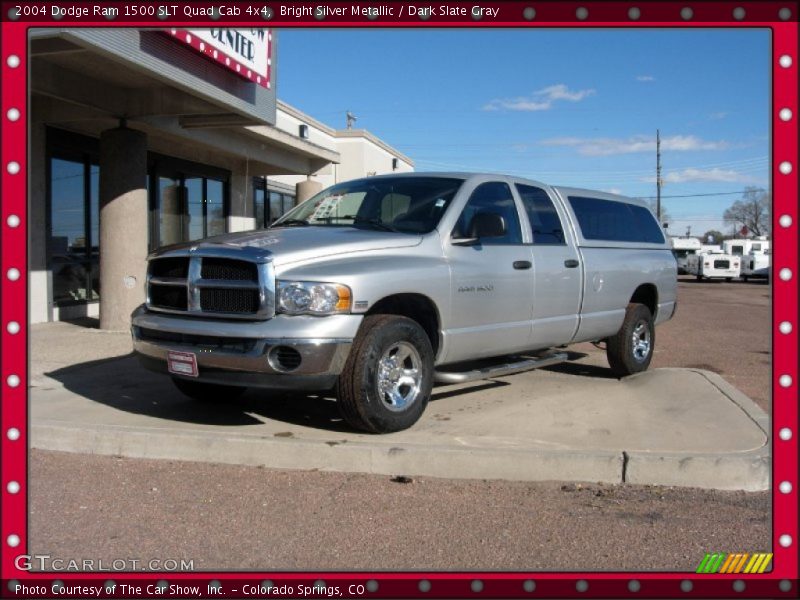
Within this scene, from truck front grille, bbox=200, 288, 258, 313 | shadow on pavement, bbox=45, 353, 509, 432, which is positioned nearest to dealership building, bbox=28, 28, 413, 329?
shadow on pavement, bbox=45, 353, 509, 432

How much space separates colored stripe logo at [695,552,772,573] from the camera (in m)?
3.21

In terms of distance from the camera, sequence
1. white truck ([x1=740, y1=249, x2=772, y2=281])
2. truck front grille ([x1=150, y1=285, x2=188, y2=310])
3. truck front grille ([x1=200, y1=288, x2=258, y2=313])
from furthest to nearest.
Answer: white truck ([x1=740, y1=249, x2=772, y2=281])
truck front grille ([x1=150, y1=285, x2=188, y2=310])
truck front grille ([x1=200, y1=288, x2=258, y2=313])

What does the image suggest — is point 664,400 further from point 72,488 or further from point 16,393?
point 16,393

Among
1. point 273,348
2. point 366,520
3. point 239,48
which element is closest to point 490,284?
point 273,348

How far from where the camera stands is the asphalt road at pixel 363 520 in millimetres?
3537

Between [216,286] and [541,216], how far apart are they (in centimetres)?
314

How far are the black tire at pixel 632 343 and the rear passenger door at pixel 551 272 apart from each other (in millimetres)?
996

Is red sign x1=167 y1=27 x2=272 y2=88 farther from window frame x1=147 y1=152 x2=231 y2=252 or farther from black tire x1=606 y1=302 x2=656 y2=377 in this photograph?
black tire x1=606 y1=302 x2=656 y2=377

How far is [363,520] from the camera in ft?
13.1

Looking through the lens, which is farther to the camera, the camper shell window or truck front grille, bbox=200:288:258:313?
the camper shell window

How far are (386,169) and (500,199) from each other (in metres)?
27.4

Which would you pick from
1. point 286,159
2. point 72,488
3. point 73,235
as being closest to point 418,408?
point 72,488

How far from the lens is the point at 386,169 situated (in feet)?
109

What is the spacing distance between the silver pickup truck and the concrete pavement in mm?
349
